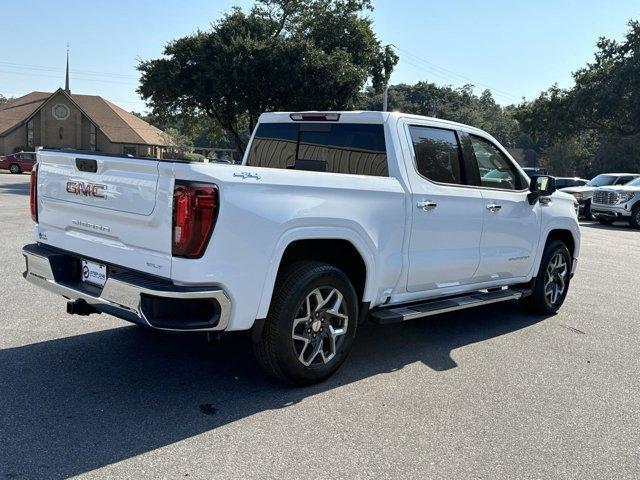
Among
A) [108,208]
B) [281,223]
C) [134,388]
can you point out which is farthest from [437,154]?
[134,388]

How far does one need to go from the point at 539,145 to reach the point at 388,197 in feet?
290

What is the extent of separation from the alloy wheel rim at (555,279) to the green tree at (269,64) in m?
22.3

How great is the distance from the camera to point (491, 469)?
3406 mm

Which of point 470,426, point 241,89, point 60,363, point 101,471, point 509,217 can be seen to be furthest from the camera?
point 241,89

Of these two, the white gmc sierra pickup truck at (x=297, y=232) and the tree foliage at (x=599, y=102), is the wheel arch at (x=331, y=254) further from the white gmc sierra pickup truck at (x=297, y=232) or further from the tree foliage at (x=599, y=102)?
the tree foliage at (x=599, y=102)

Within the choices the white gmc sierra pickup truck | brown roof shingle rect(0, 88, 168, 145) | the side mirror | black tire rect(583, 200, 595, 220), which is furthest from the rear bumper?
brown roof shingle rect(0, 88, 168, 145)

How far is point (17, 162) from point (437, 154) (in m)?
43.4

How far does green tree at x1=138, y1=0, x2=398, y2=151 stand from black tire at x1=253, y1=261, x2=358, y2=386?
2453 cm

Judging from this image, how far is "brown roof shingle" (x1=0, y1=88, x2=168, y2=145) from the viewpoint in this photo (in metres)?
57.4

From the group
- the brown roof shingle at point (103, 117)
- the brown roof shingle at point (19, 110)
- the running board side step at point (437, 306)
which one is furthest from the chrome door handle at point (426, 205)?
the brown roof shingle at point (19, 110)

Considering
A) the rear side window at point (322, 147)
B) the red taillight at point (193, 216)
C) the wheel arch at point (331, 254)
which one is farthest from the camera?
the rear side window at point (322, 147)

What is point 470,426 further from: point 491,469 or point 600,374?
point 600,374

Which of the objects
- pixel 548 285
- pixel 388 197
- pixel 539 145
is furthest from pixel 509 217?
pixel 539 145

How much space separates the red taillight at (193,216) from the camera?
3578mm
